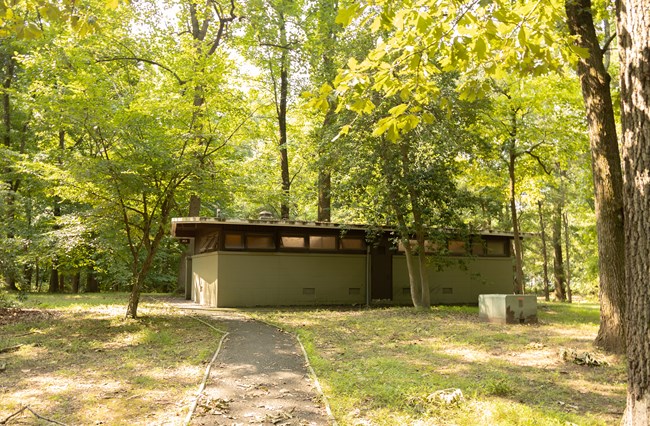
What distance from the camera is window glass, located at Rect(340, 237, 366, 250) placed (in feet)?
64.7

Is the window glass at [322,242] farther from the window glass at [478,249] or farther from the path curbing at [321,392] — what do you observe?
the path curbing at [321,392]

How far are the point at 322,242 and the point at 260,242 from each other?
252 cm

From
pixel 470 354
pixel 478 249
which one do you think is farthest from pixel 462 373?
pixel 478 249

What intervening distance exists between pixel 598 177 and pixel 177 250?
27.0 m

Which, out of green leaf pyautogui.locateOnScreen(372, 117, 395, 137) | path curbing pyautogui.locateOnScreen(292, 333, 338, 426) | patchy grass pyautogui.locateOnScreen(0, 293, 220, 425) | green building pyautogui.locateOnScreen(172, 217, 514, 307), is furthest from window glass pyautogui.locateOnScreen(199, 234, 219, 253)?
green leaf pyautogui.locateOnScreen(372, 117, 395, 137)

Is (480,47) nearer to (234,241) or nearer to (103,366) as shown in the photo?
(103,366)

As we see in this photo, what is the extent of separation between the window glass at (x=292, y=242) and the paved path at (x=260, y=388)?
8299 millimetres

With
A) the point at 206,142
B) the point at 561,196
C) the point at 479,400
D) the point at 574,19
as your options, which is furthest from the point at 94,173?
the point at 561,196

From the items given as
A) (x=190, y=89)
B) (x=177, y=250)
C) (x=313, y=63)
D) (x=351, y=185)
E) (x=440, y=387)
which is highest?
(x=313, y=63)

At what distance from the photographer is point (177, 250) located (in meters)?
31.5

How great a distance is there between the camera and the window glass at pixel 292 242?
736 inches

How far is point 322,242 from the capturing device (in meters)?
19.4

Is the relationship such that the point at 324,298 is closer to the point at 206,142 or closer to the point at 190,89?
the point at 206,142

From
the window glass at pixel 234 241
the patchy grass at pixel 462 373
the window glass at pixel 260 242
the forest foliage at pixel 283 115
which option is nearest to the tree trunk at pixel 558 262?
the forest foliage at pixel 283 115
